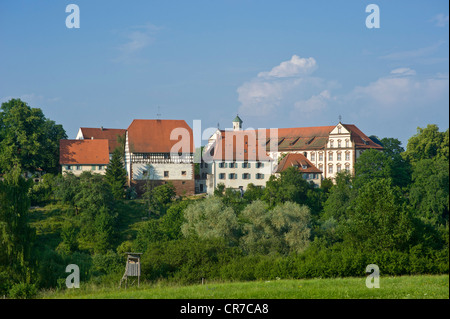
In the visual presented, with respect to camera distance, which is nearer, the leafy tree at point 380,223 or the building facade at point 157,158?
the leafy tree at point 380,223

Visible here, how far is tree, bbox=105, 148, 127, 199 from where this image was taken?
5000 cm

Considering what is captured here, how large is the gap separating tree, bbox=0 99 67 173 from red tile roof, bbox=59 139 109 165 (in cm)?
132

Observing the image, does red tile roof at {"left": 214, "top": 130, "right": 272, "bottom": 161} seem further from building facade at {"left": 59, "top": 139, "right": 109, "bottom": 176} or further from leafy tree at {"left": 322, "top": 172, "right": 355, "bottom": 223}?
building facade at {"left": 59, "top": 139, "right": 109, "bottom": 176}

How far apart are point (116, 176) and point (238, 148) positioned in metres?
13.9

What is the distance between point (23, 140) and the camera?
169 feet

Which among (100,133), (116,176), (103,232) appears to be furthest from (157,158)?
(100,133)

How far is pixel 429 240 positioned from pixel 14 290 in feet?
46.2

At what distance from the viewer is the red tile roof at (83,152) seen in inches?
2162

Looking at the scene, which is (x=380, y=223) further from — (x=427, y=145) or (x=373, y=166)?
(x=427, y=145)

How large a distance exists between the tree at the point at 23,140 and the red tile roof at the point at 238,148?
1521cm

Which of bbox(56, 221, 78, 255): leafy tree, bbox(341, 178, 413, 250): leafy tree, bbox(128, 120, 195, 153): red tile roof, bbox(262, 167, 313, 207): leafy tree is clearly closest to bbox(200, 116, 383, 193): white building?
bbox(128, 120, 195, 153): red tile roof

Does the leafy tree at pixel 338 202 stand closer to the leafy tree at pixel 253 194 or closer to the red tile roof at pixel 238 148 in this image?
the leafy tree at pixel 253 194

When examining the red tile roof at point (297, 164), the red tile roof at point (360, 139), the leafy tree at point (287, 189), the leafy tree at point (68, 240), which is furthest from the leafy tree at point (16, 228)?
the red tile roof at point (360, 139)

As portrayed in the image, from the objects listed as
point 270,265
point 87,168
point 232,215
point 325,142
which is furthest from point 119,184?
point 270,265
